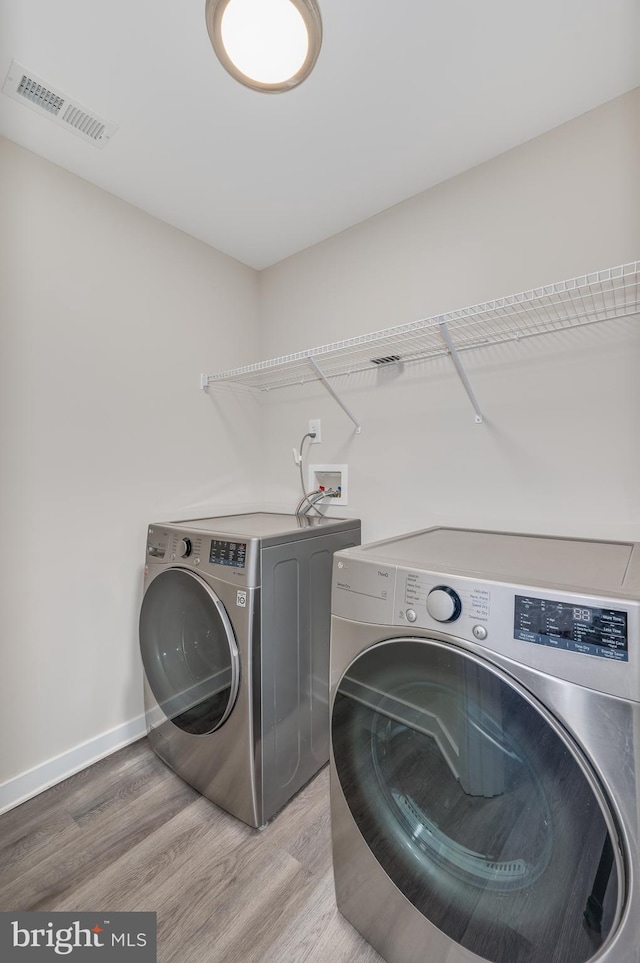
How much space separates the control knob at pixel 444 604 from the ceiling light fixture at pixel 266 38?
4.41 ft

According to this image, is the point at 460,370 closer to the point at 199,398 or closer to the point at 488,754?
the point at 488,754

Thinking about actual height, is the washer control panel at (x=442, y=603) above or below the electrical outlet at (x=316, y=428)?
below

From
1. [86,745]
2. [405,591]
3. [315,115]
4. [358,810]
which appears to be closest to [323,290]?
[315,115]

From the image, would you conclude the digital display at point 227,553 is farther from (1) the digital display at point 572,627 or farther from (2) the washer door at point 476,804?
(1) the digital display at point 572,627

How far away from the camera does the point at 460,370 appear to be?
1428 millimetres

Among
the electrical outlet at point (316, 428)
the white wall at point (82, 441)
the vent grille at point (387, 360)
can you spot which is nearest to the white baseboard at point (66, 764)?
the white wall at point (82, 441)

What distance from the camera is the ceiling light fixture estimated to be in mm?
920

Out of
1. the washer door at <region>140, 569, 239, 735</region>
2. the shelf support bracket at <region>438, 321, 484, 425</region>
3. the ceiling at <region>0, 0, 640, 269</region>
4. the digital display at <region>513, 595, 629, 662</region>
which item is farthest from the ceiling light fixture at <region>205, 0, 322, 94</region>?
the washer door at <region>140, 569, 239, 735</region>

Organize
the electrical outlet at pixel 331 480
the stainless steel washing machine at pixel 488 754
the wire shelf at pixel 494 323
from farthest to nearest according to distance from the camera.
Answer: the electrical outlet at pixel 331 480 < the wire shelf at pixel 494 323 < the stainless steel washing machine at pixel 488 754

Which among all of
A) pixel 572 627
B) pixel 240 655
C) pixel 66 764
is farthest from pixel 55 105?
pixel 66 764

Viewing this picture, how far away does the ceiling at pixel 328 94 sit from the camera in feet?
3.59

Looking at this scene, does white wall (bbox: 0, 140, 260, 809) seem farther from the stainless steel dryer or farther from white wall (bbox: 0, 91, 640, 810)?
the stainless steel dryer

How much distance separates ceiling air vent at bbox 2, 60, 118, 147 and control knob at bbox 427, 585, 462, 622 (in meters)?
1.87

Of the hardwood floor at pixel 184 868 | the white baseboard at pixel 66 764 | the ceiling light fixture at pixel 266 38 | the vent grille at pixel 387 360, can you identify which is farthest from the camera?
Result: the vent grille at pixel 387 360
